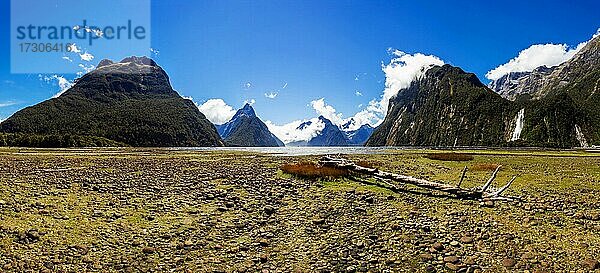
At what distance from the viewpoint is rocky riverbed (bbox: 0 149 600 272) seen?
10953 millimetres

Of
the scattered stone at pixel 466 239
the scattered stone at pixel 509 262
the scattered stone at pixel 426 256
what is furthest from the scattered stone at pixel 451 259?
the scattered stone at pixel 466 239

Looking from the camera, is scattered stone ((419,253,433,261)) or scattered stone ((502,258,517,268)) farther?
scattered stone ((419,253,433,261))

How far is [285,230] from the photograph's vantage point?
47.0ft

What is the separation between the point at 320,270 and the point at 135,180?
17.6 metres

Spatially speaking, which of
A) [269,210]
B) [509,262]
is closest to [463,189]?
[509,262]

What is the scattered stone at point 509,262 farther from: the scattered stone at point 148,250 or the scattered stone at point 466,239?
the scattered stone at point 148,250

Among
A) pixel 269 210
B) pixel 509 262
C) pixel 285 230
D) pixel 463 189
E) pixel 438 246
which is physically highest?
pixel 463 189

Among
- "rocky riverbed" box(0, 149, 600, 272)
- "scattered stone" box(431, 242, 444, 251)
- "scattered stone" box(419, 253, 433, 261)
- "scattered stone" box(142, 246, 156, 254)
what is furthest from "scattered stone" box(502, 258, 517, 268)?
"scattered stone" box(142, 246, 156, 254)

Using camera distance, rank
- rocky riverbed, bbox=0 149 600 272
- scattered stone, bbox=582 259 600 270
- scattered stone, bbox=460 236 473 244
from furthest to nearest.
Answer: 1. scattered stone, bbox=460 236 473 244
2. rocky riverbed, bbox=0 149 600 272
3. scattered stone, bbox=582 259 600 270

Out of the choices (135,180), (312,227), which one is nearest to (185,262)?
(312,227)

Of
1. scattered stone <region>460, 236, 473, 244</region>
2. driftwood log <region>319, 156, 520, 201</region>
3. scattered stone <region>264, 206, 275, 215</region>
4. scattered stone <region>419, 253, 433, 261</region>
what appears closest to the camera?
scattered stone <region>419, 253, 433, 261</region>

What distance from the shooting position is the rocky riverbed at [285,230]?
1095 centimetres

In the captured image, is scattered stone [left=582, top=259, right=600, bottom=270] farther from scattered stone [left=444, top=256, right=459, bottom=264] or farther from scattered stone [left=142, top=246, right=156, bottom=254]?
→ scattered stone [left=142, top=246, right=156, bottom=254]

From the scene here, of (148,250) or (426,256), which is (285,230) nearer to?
(148,250)
